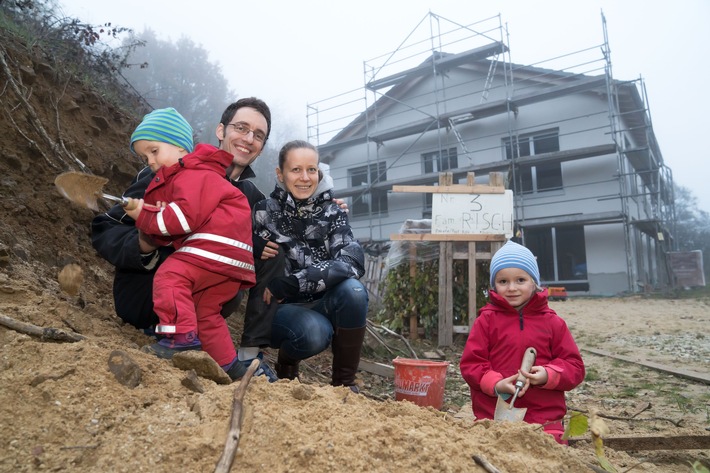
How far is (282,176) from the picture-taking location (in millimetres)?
3135

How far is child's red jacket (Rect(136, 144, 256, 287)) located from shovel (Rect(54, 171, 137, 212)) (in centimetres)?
17

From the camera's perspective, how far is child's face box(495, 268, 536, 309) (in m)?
2.58

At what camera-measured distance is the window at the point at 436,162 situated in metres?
19.9

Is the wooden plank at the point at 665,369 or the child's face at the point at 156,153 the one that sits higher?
the child's face at the point at 156,153

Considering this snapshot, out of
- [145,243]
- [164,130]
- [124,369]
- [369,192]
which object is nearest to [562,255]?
[369,192]

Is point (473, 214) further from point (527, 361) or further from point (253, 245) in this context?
point (527, 361)

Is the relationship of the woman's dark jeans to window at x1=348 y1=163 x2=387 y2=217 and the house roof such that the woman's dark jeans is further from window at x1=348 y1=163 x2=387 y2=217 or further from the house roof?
window at x1=348 y1=163 x2=387 y2=217

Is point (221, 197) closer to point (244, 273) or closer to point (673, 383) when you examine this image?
point (244, 273)

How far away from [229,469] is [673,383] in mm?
4344

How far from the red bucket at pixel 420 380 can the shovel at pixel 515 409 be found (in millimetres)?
734

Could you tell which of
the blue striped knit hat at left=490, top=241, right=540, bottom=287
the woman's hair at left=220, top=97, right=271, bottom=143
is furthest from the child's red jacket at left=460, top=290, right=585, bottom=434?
the woman's hair at left=220, top=97, right=271, bottom=143

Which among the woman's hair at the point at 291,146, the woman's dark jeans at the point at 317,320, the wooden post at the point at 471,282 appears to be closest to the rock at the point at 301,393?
the woman's dark jeans at the point at 317,320

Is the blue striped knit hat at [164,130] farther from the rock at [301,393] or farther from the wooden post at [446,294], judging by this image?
the wooden post at [446,294]

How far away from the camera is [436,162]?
2062 centimetres
